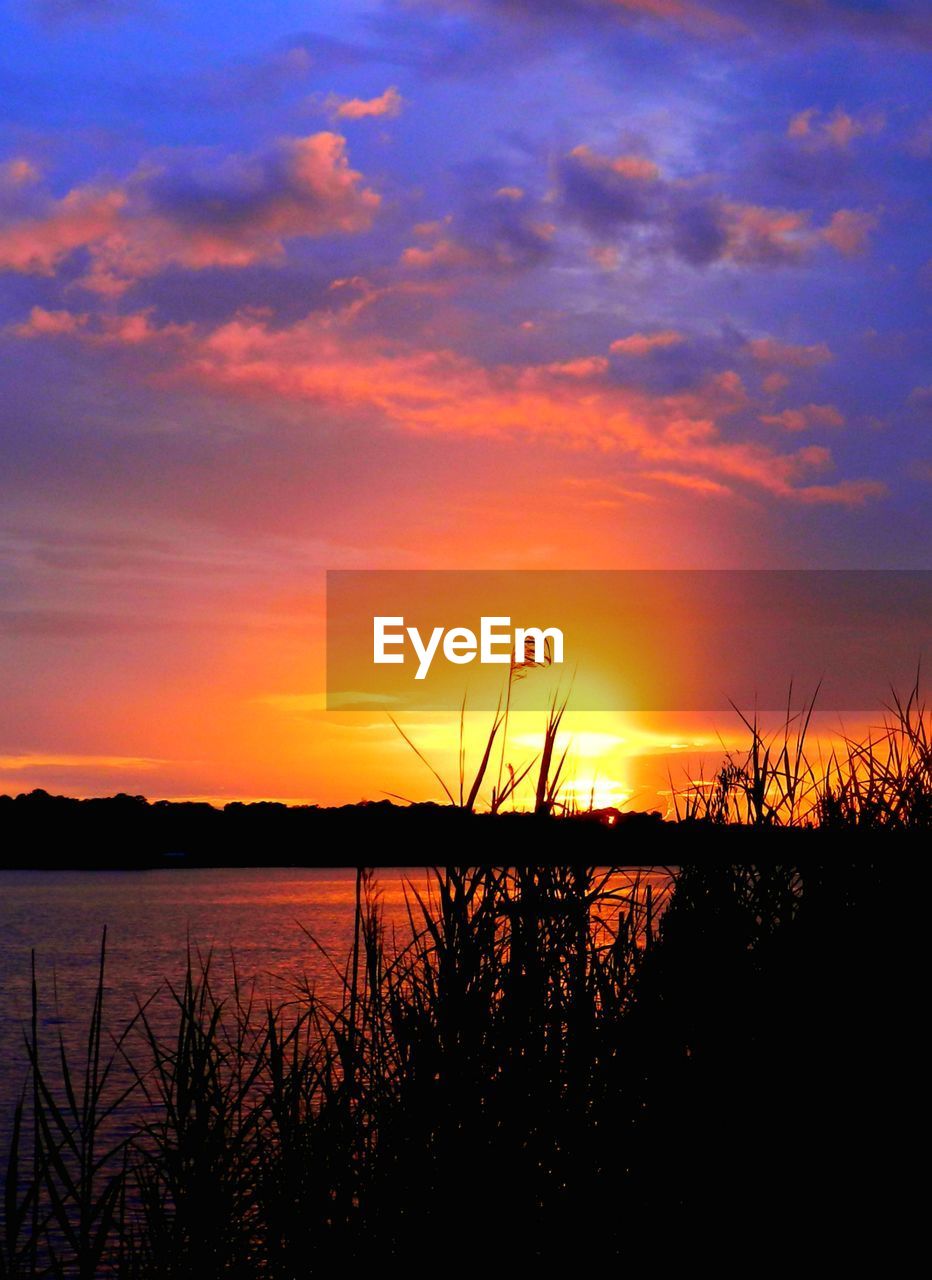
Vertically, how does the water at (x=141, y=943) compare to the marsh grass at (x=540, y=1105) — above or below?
below

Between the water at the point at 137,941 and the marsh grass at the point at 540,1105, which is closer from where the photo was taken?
the marsh grass at the point at 540,1105

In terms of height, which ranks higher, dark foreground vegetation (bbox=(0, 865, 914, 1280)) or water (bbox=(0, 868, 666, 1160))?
dark foreground vegetation (bbox=(0, 865, 914, 1280))

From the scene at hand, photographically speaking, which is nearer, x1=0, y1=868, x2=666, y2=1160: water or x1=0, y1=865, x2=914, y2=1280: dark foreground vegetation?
x1=0, y1=865, x2=914, y2=1280: dark foreground vegetation

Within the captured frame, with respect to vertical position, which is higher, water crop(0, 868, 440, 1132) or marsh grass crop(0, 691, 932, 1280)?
marsh grass crop(0, 691, 932, 1280)

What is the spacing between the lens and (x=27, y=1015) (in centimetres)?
4403

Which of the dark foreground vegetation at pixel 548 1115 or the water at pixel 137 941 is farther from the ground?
the dark foreground vegetation at pixel 548 1115

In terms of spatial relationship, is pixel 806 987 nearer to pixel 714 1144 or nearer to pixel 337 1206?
pixel 714 1144

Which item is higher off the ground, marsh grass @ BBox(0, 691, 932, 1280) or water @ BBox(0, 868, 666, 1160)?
marsh grass @ BBox(0, 691, 932, 1280)

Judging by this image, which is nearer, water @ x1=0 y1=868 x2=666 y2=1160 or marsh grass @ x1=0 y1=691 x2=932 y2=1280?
marsh grass @ x1=0 y1=691 x2=932 y2=1280

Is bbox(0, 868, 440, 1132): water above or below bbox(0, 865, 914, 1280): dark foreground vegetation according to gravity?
below

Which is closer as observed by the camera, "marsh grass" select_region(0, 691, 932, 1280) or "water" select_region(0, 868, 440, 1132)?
"marsh grass" select_region(0, 691, 932, 1280)

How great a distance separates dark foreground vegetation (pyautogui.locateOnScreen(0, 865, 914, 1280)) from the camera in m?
5.34

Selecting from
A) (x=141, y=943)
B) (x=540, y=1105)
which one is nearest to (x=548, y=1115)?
(x=540, y=1105)

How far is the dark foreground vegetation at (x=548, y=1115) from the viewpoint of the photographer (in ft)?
17.5
